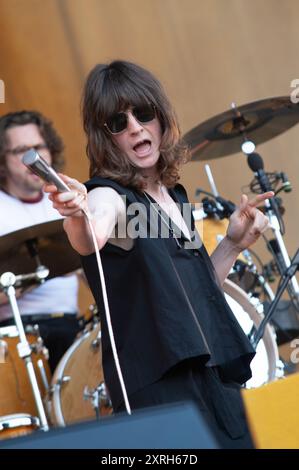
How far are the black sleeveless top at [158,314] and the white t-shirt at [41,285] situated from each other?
196 cm

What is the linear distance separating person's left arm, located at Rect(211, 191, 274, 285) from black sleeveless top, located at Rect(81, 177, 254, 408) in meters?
0.29

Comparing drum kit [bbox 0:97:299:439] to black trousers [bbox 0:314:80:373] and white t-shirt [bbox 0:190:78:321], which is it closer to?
black trousers [bbox 0:314:80:373]

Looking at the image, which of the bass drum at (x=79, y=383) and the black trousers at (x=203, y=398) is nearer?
the black trousers at (x=203, y=398)

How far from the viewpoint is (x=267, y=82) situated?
5711 mm

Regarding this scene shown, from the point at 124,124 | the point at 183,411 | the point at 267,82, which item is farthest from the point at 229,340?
the point at 267,82

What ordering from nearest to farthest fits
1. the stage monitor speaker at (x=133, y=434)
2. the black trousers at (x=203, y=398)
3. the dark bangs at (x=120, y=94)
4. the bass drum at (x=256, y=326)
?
the stage monitor speaker at (x=133, y=434), the black trousers at (x=203, y=398), the dark bangs at (x=120, y=94), the bass drum at (x=256, y=326)

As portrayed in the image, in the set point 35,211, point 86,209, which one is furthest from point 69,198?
point 35,211

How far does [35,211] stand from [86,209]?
8.27 feet

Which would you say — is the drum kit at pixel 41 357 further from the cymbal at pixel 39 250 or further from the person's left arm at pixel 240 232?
the person's left arm at pixel 240 232

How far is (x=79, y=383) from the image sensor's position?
11.8 ft

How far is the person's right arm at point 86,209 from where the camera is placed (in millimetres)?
1636

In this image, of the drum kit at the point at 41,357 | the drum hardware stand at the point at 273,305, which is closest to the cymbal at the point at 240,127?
the drum hardware stand at the point at 273,305

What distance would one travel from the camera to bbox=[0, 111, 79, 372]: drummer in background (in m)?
3.94

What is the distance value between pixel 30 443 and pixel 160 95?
133cm
